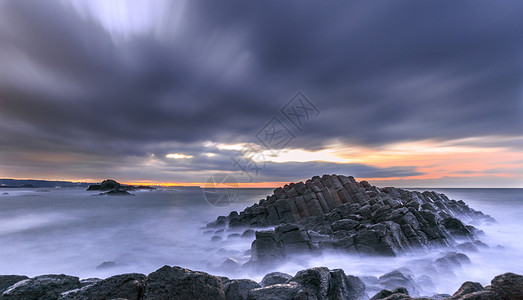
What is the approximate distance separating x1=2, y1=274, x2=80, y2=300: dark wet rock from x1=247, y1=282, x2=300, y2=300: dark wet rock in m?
4.06

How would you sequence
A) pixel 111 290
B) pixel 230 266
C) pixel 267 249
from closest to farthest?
pixel 111 290, pixel 267 249, pixel 230 266

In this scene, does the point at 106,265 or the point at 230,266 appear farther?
the point at 106,265

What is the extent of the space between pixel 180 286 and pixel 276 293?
199 centimetres

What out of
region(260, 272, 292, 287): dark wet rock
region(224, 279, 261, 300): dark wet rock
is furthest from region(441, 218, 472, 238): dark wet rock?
region(224, 279, 261, 300): dark wet rock

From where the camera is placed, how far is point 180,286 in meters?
4.65

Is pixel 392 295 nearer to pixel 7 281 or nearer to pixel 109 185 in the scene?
pixel 7 281

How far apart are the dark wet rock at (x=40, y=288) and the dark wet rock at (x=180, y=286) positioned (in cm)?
200

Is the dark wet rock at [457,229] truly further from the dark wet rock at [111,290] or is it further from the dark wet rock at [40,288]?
the dark wet rock at [40,288]

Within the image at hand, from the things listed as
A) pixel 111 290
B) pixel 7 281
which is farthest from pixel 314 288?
pixel 7 281

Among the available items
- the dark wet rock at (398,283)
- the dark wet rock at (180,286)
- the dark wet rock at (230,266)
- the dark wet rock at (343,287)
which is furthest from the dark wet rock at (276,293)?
the dark wet rock at (230,266)

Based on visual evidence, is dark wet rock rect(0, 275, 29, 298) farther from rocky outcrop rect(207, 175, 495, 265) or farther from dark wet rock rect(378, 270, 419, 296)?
dark wet rock rect(378, 270, 419, 296)

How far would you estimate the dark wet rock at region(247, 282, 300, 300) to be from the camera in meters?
4.91

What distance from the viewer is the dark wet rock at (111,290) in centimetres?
443

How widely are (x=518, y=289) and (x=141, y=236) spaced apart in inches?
1011
